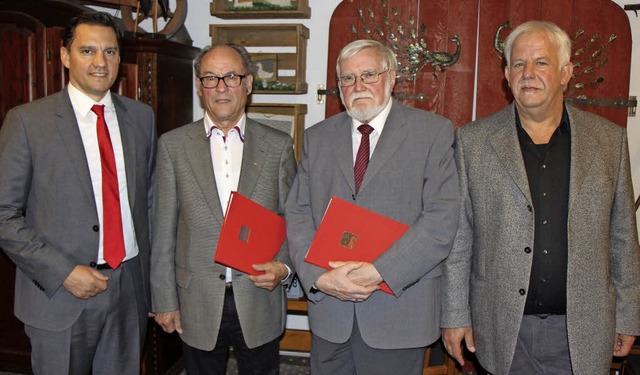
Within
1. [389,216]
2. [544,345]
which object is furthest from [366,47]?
[544,345]

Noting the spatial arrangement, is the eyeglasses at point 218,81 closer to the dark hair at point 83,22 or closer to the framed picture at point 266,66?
the dark hair at point 83,22

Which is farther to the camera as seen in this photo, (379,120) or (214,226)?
(214,226)

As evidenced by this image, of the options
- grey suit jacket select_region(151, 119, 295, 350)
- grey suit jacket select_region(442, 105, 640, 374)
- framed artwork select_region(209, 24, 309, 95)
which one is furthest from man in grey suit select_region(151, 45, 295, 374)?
framed artwork select_region(209, 24, 309, 95)

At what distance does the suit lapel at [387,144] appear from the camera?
1905 millimetres

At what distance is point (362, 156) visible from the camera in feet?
6.47

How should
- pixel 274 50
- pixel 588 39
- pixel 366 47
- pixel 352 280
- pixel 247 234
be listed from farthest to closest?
pixel 274 50 → pixel 588 39 → pixel 247 234 → pixel 366 47 → pixel 352 280

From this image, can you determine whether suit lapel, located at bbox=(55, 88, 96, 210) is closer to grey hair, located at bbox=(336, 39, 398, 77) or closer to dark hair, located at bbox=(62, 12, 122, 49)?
dark hair, located at bbox=(62, 12, 122, 49)

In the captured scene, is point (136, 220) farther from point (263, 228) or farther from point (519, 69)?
point (519, 69)

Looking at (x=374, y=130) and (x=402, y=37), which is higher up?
(x=402, y=37)

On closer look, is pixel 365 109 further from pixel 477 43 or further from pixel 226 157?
pixel 477 43

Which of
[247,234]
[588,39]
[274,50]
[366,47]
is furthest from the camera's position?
[274,50]

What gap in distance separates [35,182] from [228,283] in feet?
2.56

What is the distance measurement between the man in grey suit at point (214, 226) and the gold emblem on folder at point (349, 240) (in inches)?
15.2

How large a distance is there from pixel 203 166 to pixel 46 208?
568 mm
